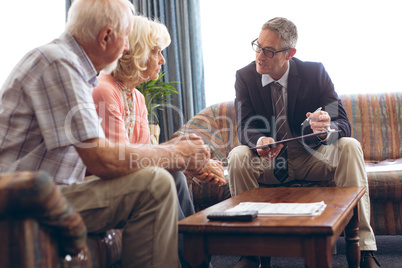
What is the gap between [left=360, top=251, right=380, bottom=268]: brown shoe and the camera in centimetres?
186

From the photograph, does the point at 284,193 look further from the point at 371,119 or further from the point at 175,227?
the point at 371,119

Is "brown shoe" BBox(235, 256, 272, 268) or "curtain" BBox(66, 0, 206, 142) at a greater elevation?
"curtain" BBox(66, 0, 206, 142)

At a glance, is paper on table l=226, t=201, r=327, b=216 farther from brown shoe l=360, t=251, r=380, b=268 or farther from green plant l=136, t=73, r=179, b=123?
green plant l=136, t=73, r=179, b=123

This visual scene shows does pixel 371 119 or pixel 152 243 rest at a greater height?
pixel 371 119

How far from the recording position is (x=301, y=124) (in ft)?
7.63

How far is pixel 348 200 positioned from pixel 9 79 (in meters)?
1.17

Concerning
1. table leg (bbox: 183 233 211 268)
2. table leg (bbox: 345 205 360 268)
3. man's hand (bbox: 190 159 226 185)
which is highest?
man's hand (bbox: 190 159 226 185)

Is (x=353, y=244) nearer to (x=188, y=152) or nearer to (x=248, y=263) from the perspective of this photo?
(x=248, y=263)

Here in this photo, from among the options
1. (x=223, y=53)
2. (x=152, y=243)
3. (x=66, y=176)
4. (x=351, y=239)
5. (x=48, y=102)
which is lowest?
(x=351, y=239)

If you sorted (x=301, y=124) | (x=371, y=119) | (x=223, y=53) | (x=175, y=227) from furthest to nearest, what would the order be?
(x=223, y=53), (x=371, y=119), (x=301, y=124), (x=175, y=227)

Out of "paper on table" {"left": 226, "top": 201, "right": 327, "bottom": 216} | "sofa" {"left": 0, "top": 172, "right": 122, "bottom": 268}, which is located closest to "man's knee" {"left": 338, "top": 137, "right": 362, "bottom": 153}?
"paper on table" {"left": 226, "top": 201, "right": 327, "bottom": 216}

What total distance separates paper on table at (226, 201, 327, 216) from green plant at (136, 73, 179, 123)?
2187 mm

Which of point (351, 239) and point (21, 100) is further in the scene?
point (351, 239)

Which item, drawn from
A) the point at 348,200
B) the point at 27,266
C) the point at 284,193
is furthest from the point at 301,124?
the point at 27,266
